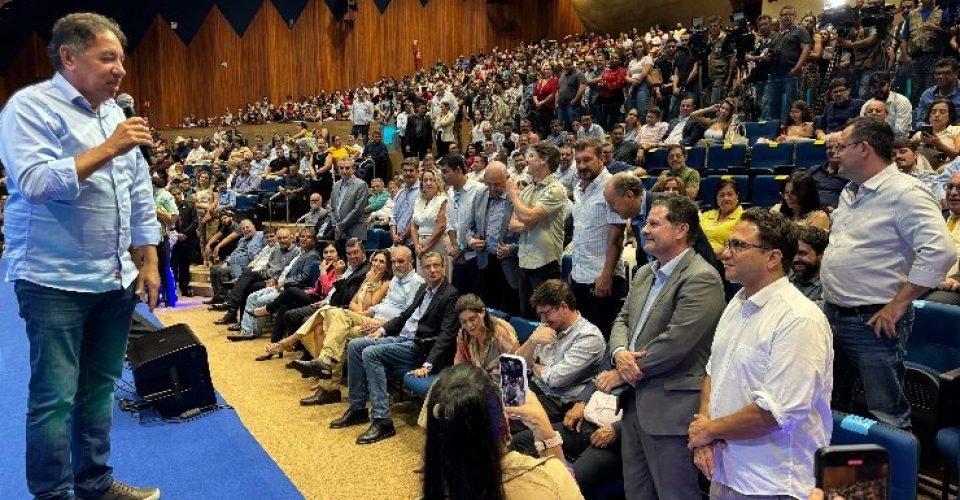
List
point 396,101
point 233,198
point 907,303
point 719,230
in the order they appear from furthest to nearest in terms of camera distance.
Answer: point 396,101, point 233,198, point 719,230, point 907,303

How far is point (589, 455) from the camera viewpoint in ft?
8.94

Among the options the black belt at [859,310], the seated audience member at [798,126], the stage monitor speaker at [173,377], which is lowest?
the stage monitor speaker at [173,377]

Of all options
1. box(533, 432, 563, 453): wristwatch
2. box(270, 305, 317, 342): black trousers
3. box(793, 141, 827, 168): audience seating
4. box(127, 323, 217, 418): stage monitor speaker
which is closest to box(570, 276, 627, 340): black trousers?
box(533, 432, 563, 453): wristwatch

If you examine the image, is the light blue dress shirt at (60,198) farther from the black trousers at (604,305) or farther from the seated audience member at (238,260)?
the seated audience member at (238,260)

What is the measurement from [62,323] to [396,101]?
13.1 metres

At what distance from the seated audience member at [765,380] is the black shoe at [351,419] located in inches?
111

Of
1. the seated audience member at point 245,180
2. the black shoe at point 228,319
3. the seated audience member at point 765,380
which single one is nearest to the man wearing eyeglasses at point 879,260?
the seated audience member at point 765,380

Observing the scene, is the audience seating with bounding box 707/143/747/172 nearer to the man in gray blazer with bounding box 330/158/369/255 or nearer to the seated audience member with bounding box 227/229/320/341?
the man in gray blazer with bounding box 330/158/369/255

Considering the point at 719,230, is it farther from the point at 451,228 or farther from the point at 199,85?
the point at 199,85

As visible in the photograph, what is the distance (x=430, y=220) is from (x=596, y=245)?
208cm

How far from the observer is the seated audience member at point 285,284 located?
679 cm

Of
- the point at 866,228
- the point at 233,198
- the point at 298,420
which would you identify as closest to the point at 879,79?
the point at 866,228

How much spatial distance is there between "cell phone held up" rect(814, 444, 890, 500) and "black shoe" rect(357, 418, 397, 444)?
333cm

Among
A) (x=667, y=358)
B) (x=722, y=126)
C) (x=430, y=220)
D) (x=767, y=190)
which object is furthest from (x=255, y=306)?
(x=667, y=358)
